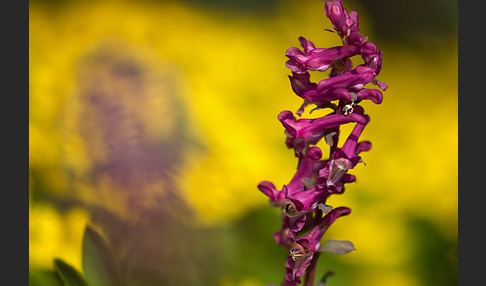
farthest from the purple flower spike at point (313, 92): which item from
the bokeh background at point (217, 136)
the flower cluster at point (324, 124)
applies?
the bokeh background at point (217, 136)

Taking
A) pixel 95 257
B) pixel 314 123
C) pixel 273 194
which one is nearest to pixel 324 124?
pixel 314 123

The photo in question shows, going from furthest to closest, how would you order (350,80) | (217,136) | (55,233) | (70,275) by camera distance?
(217,136) → (55,233) → (70,275) → (350,80)

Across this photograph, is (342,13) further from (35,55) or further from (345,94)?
(35,55)

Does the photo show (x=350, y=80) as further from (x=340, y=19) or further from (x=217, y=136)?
(x=217, y=136)

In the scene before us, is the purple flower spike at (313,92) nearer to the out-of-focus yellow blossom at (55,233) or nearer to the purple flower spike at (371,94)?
the purple flower spike at (371,94)

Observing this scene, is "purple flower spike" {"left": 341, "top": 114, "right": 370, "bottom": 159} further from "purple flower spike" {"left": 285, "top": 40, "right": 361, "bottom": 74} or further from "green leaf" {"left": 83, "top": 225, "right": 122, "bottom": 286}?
"green leaf" {"left": 83, "top": 225, "right": 122, "bottom": 286}
